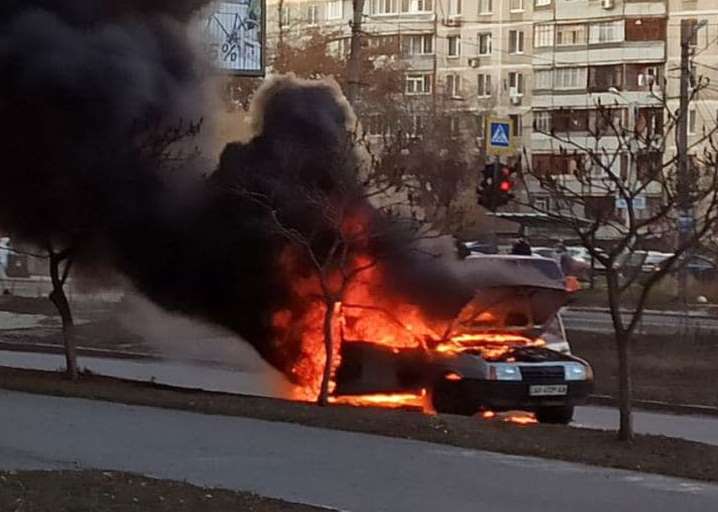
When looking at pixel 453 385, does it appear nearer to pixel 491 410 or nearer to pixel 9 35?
pixel 491 410

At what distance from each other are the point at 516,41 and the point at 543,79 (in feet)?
14.9

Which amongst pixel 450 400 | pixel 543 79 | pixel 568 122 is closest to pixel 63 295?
pixel 450 400

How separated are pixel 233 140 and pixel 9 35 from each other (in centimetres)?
332

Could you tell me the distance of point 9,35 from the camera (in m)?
17.6

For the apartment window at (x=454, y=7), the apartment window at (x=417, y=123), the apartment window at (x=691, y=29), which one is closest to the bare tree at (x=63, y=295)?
the apartment window at (x=691, y=29)

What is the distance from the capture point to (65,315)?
1609 cm

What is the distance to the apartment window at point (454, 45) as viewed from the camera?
71.5m

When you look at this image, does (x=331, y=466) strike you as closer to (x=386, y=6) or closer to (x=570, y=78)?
(x=570, y=78)

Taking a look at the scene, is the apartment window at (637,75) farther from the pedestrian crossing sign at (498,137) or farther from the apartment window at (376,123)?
the pedestrian crossing sign at (498,137)

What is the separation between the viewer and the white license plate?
13258mm

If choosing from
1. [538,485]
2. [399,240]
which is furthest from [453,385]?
[538,485]

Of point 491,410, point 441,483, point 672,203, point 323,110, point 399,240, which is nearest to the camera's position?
point 441,483

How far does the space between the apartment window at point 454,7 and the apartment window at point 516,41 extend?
15.5 feet

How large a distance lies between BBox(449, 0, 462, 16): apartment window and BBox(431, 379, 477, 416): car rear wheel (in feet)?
198
